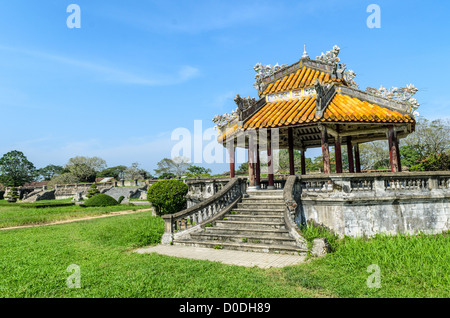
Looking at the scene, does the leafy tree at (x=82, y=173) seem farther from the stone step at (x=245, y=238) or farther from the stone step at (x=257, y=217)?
the stone step at (x=245, y=238)

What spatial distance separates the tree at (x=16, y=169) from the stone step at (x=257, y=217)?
325ft

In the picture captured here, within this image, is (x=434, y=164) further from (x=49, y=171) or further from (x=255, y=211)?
(x=49, y=171)

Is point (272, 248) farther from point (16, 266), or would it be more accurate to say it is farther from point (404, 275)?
point (16, 266)

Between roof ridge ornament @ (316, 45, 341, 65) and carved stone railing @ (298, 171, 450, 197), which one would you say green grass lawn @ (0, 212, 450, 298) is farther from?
roof ridge ornament @ (316, 45, 341, 65)

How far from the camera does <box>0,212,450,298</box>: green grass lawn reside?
18.4 feet

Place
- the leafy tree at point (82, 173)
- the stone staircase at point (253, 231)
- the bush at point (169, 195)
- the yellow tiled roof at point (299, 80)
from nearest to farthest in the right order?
the stone staircase at point (253, 231) < the yellow tiled roof at point (299, 80) < the bush at point (169, 195) < the leafy tree at point (82, 173)

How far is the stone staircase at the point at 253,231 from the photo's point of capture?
923cm

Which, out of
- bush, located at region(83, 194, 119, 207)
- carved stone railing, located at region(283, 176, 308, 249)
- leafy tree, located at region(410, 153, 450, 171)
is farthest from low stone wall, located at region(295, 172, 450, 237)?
bush, located at region(83, 194, 119, 207)

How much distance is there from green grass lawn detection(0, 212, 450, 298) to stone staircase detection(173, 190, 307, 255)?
177cm

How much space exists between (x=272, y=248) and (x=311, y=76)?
10.4 m

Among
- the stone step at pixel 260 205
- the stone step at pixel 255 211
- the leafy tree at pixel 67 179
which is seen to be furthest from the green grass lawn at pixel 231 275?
the leafy tree at pixel 67 179

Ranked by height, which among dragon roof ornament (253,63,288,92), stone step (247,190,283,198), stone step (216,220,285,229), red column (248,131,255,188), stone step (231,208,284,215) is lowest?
stone step (216,220,285,229)

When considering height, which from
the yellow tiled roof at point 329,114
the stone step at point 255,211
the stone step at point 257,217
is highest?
the yellow tiled roof at point 329,114

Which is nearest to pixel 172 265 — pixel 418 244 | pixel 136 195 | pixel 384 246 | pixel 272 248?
pixel 272 248
